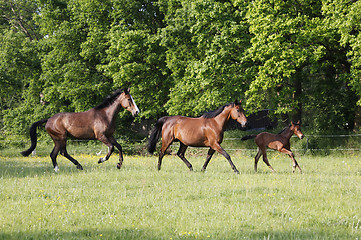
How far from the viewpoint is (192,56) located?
2619 centimetres

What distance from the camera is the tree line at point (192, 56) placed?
2025 cm

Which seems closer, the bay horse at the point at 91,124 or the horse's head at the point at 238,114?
the horse's head at the point at 238,114

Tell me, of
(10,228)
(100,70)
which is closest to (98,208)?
(10,228)

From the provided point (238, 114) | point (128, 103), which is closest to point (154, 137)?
point (128, 103)

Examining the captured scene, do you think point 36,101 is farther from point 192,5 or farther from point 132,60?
point 192,5

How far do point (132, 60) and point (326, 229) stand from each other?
78.4ft

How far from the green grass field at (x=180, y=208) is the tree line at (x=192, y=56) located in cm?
1055

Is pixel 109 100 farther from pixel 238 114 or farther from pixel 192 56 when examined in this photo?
pixel 192 56

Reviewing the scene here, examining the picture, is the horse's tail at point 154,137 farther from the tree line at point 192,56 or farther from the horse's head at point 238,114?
the tree line at point 192,56

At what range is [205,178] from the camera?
1130cm

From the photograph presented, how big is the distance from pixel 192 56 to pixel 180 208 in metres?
19.5

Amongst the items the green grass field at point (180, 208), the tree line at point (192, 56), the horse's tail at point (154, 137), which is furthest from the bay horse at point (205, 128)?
the tree line at point (192, 56)

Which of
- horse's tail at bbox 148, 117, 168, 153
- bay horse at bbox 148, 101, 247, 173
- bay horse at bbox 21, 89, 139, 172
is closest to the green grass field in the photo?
bay horse at bbox 148, 101, 247, 173

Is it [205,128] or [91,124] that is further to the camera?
[91,124]
